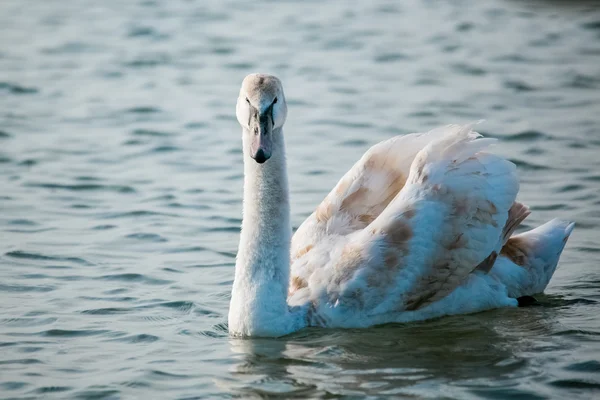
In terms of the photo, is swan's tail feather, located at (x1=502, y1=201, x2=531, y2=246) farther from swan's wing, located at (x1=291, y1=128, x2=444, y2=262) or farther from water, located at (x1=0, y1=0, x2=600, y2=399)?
swan's wing, located at (x1=291, y1=128, x2=444, y2=262)

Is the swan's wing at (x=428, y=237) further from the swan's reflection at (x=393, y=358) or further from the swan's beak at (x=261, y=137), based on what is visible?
the swan's beak at (x=261, y=137)

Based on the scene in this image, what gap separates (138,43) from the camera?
1845 centimetres

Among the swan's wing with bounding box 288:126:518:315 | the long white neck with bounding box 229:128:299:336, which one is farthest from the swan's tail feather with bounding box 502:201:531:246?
the long white neck with bounding box 229:128:299:336

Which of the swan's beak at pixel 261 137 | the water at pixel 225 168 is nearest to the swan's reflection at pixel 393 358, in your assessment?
the water at pixel 225 168

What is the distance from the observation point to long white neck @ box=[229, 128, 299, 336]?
7.98 metres

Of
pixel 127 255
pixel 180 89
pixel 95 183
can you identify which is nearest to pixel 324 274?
pixel 127 255

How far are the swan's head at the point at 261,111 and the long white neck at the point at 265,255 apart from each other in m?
0.28

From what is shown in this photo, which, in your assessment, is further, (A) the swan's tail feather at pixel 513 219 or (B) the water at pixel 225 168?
(A) the swan's tail feather at pixel 513 219

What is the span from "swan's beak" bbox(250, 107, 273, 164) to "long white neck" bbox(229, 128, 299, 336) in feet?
1.02

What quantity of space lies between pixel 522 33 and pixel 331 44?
2.95m

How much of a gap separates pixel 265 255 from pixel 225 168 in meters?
4.92

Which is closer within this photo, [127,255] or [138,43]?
[127,255]

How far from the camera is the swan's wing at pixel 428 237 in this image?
805cm

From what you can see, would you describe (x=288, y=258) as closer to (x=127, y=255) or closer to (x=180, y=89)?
(x=127, y=255)
